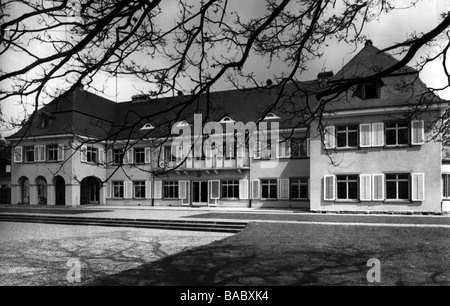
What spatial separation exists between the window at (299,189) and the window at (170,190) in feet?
30.4

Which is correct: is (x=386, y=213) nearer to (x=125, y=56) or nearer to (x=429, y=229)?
(x=429, y=229)

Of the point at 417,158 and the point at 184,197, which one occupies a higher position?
the point at 417,158

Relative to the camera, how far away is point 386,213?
18906 mm

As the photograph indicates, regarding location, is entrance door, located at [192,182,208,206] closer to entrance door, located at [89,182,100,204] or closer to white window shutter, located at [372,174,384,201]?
entrance door, located at [89,182,100,204]

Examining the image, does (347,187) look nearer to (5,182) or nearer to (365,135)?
(365,135)

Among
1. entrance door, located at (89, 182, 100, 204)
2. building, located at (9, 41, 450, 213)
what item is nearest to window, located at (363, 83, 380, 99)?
building, located at (9, 41, 450, 213)

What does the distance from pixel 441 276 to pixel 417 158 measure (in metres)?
14.1

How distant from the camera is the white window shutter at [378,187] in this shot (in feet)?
62.7

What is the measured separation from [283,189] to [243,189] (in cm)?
297

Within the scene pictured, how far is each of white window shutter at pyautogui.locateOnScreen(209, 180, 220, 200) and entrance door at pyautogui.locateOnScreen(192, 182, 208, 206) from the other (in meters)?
0.62

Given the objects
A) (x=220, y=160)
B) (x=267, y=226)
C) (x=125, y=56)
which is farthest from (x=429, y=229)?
(x=220, y=160)

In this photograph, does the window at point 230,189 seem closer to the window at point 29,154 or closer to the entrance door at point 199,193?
the entrance door at point 199,193

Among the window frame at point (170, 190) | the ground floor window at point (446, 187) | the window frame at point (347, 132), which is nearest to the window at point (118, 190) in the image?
the window frame at point (170, 190)

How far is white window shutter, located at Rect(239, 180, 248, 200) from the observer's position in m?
25.7
